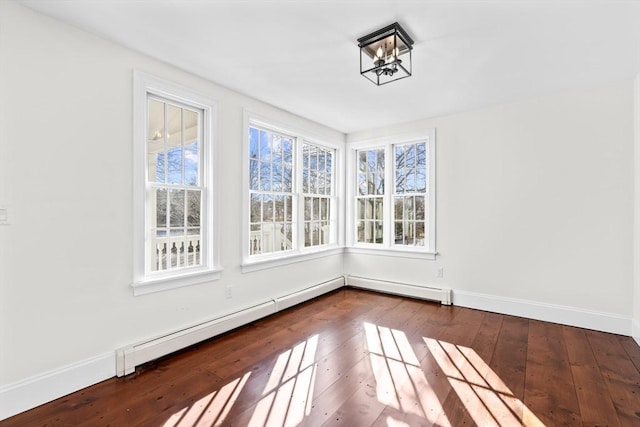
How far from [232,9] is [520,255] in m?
3.90

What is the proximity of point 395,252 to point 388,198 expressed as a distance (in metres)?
0.84

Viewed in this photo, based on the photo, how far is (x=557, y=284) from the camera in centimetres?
347

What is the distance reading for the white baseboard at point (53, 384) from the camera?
6.24ft

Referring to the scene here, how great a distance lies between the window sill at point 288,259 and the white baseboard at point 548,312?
1.87m

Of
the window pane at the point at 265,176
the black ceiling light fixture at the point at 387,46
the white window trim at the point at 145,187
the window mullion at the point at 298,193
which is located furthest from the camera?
the window mullion at the point at 298,193

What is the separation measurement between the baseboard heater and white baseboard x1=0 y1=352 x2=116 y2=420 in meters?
0.10

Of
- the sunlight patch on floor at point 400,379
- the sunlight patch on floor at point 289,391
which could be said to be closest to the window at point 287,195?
the sunlight patch on floor at point 289,391

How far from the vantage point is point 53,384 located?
2068mm

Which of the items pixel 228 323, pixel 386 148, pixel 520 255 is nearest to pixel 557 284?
pixel 520 255

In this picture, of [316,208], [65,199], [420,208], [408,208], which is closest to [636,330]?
[420,208]

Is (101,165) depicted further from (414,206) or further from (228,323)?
(414,206)

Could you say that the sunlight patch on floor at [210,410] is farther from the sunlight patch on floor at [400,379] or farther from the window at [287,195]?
the window at [287,195]

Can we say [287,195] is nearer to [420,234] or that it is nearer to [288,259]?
[288,259]

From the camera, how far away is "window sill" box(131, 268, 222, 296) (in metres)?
2.54
